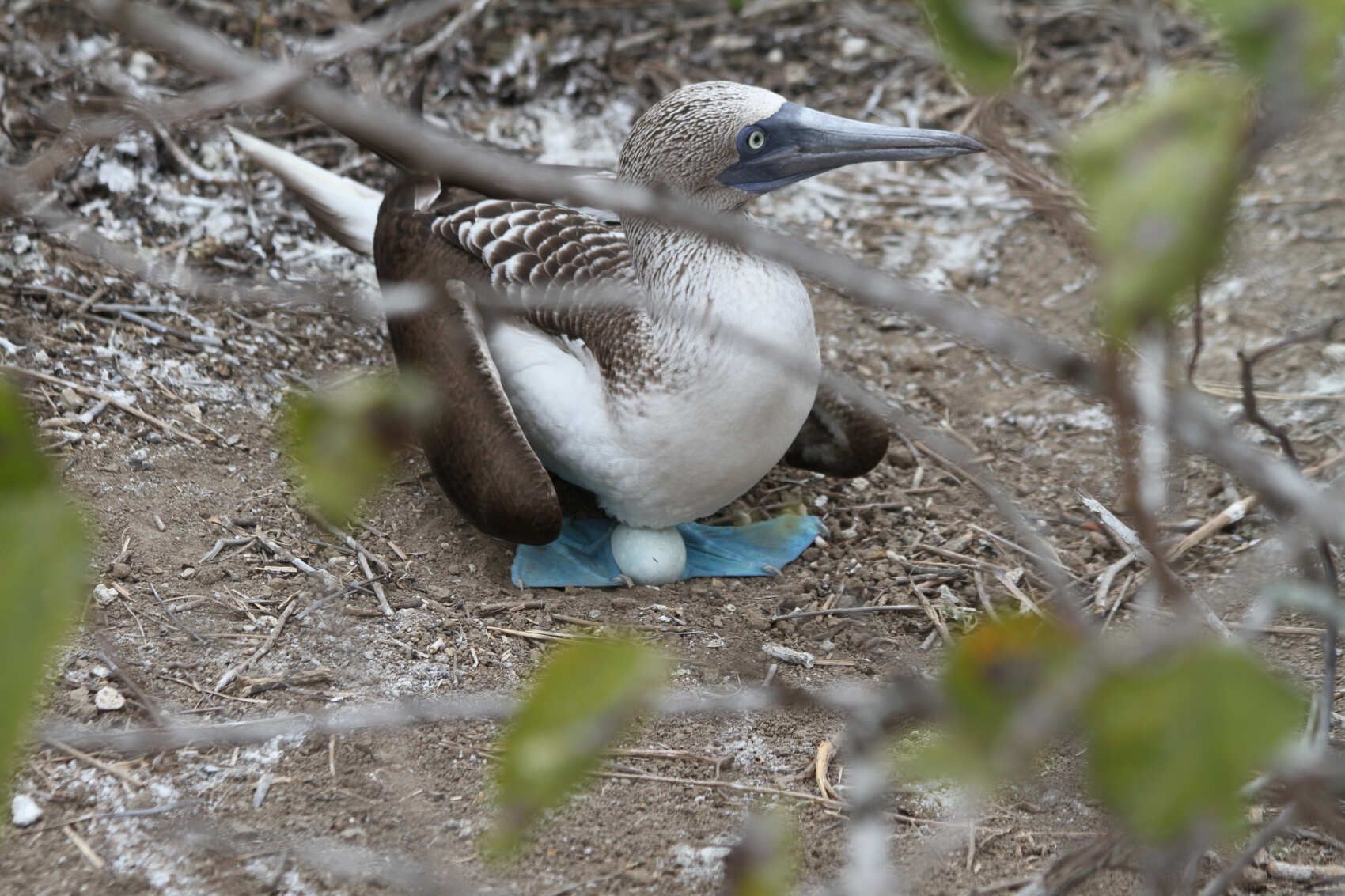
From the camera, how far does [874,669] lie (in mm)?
2840

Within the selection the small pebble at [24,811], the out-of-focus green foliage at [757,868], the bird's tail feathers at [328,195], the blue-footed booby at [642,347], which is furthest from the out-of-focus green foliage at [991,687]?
the bird's tail feathers at [328,195]

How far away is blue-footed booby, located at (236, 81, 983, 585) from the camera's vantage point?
277cm

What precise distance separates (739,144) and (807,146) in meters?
0.14

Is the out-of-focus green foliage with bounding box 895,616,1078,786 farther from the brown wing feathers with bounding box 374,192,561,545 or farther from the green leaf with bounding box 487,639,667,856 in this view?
the brown wing feathers with bounding box 374,192,561,545

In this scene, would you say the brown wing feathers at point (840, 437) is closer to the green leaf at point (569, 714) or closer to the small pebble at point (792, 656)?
the small pebble at point (792, 656)

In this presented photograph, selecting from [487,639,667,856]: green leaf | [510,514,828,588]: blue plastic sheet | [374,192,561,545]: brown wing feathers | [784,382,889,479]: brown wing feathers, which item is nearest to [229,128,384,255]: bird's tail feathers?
[374,192,561,545]: brown wing feathers

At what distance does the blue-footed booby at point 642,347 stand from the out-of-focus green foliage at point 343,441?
1.61 meters

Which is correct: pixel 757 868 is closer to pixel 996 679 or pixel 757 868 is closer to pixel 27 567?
pixel 996 679

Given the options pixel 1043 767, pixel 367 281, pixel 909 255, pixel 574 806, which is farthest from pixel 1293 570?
pixel 367 281

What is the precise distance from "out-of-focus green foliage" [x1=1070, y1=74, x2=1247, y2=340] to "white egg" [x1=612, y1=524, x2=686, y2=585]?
2400 millimetres

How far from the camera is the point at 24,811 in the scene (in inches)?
84.3

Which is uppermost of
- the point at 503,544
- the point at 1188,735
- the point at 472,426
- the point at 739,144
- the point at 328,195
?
the point at 1188,735

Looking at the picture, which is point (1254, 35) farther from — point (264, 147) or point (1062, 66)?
point (1062, 66)

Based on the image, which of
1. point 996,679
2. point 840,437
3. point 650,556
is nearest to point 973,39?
point 996,679
